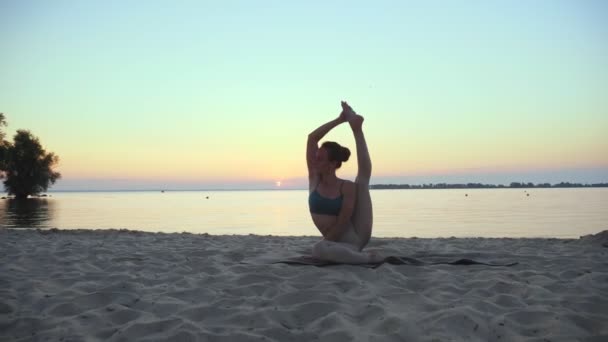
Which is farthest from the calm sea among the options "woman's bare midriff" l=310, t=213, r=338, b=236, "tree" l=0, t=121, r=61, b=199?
"tree" l=0, t=121, r=61, b=199

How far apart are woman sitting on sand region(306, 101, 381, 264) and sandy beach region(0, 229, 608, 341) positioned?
0.89 feet

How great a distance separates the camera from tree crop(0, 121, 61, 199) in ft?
175

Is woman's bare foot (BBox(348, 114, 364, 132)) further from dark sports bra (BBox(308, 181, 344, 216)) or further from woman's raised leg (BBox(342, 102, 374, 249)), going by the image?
dark sports bra (BBox(308, 181, 344, 216))

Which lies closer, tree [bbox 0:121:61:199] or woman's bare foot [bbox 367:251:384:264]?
woman's bare foot [bbox 367:251:384:264]

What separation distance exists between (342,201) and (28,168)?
5989cm

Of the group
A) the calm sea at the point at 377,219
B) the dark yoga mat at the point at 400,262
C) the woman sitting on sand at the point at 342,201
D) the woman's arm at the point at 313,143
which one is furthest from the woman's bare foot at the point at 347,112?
the calm sea at the point at 377,219

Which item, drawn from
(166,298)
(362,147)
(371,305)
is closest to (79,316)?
(166,298)

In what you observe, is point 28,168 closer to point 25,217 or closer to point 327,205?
point 25,217

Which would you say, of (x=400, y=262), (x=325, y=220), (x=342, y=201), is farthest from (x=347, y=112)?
(x=400, y=262)

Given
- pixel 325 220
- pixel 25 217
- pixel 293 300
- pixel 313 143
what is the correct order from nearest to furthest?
1. pixel 293 300
2. pixel 325 220
3. pixel 313 143
4. pixel 25 217

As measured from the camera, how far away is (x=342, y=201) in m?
5.37

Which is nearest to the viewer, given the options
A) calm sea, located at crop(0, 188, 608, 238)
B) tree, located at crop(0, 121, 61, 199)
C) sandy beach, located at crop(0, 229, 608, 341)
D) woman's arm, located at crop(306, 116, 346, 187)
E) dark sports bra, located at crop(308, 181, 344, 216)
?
sandy beach, located at crop(0, 229, 608, 341)

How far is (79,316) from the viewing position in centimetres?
354

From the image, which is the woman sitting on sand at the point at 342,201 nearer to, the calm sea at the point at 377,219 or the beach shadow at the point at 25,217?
the calm sea at the point at 377,219
